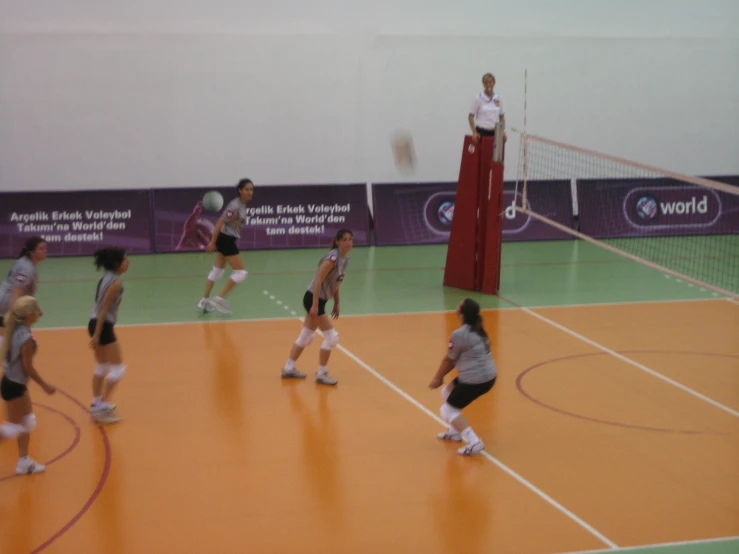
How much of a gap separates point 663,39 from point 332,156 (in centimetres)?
847

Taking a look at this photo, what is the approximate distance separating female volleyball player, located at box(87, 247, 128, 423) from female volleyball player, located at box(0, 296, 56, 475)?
1349 millimetres

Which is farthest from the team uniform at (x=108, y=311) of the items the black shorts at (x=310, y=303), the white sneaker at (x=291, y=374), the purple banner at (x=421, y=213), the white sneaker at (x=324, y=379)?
the purple banner at (x=421, y=213)

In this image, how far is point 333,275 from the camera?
11.7 metres

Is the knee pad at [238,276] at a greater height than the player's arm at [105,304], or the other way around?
the player's arm at [105,304]

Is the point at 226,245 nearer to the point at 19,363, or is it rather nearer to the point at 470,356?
the point at 470,356

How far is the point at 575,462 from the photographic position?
9.65 metres

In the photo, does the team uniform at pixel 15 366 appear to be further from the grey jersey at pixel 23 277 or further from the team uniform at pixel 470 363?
the team uniform at pixel 470 363

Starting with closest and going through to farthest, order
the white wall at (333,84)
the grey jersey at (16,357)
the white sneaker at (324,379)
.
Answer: the grey jersey at (16,357)
the white sneaker at (324,379)
the white wall at (333,84)

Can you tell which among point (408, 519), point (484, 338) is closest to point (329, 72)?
point (484, 338)

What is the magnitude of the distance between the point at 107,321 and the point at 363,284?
8299 mm

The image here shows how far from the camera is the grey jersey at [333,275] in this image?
11547 millimetres

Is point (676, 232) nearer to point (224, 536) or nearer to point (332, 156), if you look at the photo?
point (332, 156)

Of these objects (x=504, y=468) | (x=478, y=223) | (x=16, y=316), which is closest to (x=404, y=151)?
(x=478, y=223)

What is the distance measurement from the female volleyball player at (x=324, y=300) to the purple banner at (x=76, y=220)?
962 centimetres
